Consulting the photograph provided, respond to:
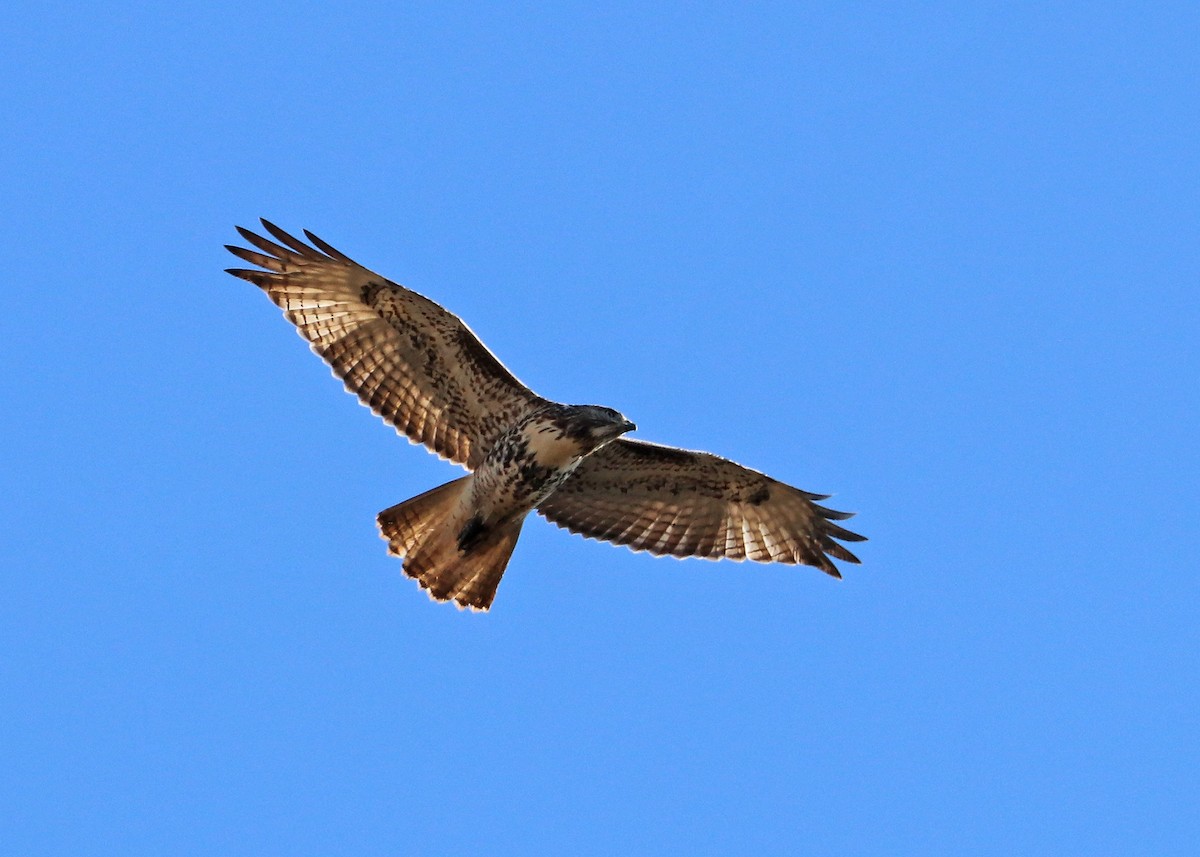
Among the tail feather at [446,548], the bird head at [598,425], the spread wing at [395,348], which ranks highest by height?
the spread wing at [395,348]

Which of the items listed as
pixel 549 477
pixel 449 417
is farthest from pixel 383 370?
pixel 549 477

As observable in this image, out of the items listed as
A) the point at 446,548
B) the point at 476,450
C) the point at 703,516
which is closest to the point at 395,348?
the point at 476,450

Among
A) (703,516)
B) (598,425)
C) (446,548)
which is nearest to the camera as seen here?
(598,425)

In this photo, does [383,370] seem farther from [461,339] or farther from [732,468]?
[732,468]

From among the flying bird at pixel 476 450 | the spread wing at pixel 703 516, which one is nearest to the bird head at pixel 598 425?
the flying bird at pixel 476 450

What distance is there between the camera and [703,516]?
1562cm

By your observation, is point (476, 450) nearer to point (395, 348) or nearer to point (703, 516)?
point (395, 348)

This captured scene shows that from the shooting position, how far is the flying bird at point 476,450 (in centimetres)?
1435

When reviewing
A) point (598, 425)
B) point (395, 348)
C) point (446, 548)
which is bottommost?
point (446, 548)

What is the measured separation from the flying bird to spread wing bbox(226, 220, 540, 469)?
0.01 m

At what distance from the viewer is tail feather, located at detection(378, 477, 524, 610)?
48.3 ft

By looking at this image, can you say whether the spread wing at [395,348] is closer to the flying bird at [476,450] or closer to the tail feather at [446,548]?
the flying bird at [476,450]

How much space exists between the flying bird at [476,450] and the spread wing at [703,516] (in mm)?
12

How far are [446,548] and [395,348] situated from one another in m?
1.60
